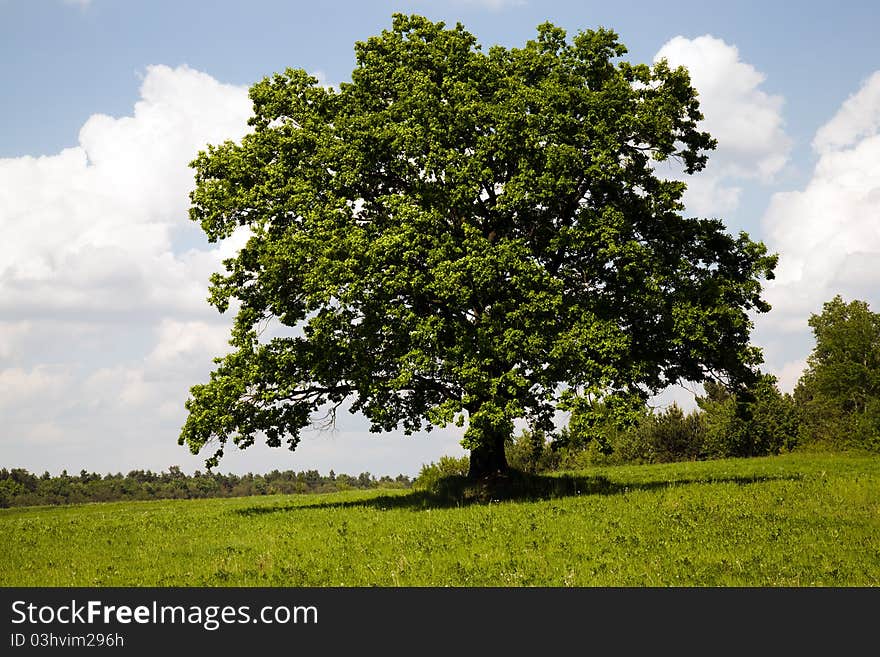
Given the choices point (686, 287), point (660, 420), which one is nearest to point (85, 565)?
point (686, 287)

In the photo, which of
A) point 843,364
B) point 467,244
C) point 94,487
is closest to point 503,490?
point 467,244

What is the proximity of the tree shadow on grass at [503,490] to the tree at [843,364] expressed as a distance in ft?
176

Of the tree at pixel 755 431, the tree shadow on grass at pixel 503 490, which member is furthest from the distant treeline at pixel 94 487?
the tree shadow on grass at pixel 503 490

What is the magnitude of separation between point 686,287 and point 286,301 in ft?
52.3

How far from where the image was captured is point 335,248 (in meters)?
27.6

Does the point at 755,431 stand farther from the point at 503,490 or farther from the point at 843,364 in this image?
the point at 503,490

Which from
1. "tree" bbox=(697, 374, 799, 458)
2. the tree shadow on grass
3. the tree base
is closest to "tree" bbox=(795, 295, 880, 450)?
"tree" bbox=(697, 374, 799, 458)

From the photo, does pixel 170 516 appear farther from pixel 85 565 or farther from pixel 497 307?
pixel 497 307

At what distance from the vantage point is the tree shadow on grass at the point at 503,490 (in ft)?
99.0

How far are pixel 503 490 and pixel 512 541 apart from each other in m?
11.4

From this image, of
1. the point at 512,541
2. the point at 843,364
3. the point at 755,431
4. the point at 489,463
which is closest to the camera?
the point at 512,541

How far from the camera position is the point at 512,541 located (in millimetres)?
20281

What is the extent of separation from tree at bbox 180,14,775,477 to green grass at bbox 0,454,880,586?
381 centimetres

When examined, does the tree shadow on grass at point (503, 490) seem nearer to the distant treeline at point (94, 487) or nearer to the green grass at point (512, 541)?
the green grass at point (512, 541)
